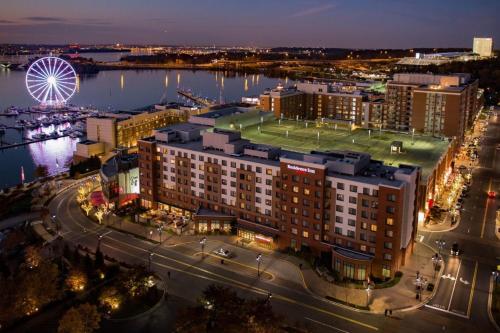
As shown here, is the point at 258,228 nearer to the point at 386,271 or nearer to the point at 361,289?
the point at 361,289

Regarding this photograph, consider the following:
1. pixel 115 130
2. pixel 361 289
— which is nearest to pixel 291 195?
pixel 361 289

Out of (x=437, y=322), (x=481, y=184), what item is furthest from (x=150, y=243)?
(x=481, y=184)

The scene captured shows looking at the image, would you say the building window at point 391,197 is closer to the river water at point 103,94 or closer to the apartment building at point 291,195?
the apartment building at point 291,195

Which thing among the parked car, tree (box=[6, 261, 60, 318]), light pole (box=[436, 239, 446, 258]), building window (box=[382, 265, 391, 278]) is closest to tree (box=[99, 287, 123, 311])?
tree (box=[6, 261, 60, 318])

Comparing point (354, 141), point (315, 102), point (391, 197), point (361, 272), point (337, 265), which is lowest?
point (361, 272)

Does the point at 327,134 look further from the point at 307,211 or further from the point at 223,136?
the point at 307,211

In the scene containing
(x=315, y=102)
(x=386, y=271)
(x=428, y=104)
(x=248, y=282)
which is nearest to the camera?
(x=248, y=282)
